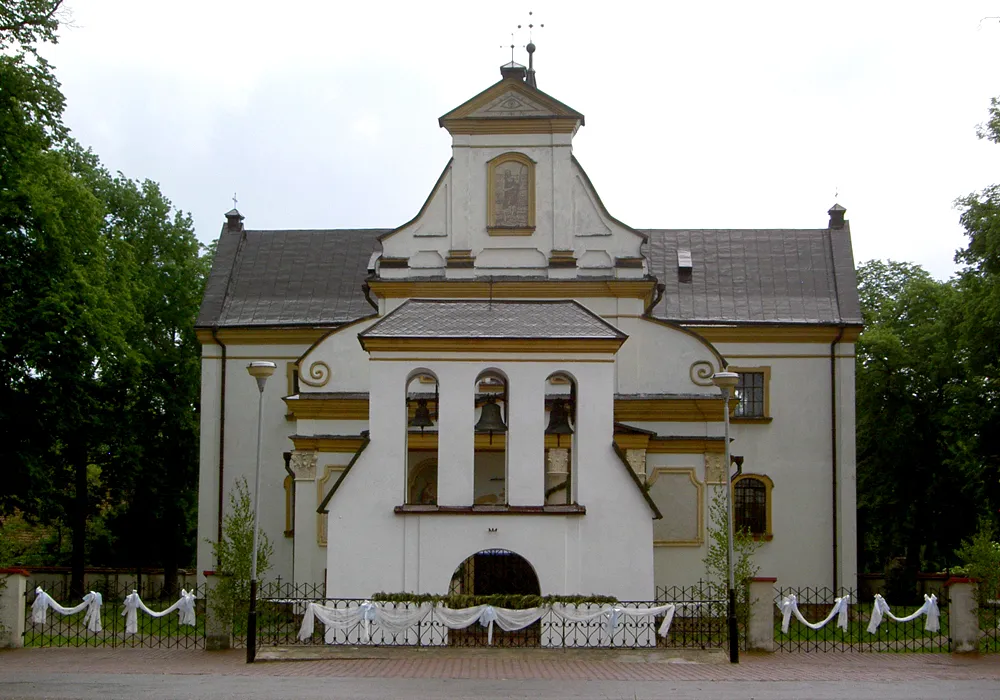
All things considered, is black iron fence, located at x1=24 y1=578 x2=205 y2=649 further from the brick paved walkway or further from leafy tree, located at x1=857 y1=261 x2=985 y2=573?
Answer: leafy tree, located at x1=857 y1=261 x2=985 y2=573

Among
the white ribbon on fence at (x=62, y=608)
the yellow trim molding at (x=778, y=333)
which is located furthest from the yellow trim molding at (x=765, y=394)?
the white ribbon on fence at (x=62, y=608)

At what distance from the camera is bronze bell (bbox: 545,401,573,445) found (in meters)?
24.7

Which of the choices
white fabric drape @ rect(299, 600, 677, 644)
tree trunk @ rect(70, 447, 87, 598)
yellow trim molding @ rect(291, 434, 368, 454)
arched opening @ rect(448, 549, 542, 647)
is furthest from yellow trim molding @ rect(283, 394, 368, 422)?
tree trunk @ rect(70, 447, 87, 598)

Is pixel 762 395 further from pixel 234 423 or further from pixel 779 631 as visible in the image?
pixel 234 423

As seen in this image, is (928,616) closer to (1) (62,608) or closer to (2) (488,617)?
(2) (488,617)

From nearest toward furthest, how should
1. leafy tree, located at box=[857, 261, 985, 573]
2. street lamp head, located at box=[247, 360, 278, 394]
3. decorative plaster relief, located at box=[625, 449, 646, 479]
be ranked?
street lamp head, located at box=[247, 360, 278, 394] → decorative plaster relief, located at box=[625, 449, 646, 479] → leafy tree, located at box=[857, 261, 985, 573]

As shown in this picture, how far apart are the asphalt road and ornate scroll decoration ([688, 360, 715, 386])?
12629 mm

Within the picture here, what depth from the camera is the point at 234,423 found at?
118ft

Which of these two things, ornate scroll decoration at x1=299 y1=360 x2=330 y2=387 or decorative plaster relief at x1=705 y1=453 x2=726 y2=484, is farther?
ornate scroll decoration at x1=299 y1=360 x2=330 y2=387

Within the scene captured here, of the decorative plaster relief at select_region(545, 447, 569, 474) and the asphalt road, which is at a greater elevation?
the decorative plaster relief at select_region(545, 447, 569, 474)

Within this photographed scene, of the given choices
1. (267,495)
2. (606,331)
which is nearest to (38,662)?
(606,331)

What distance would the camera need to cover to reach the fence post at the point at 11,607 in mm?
22734

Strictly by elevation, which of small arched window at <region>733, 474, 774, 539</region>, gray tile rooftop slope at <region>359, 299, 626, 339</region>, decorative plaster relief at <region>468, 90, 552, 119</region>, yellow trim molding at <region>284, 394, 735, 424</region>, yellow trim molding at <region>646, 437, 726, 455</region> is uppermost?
decorative plaster relief at <region>468, 90, 552, 119</region>

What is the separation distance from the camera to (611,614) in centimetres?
2230
